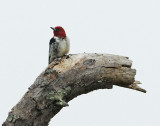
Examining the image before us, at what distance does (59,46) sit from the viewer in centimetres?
477

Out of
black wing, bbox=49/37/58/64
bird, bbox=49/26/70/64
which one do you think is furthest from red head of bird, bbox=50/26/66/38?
black wing, bbox=49/37/58/64

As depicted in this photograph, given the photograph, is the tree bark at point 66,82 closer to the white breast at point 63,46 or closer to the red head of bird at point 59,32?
the white breast at point 63,46

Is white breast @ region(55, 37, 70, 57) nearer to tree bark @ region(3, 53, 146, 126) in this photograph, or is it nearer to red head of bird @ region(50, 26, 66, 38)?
red head of bird @ region(50, 26, 66, 38)

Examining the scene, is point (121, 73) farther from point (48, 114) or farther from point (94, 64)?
point (48, 114)

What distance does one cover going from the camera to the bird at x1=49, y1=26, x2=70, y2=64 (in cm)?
476

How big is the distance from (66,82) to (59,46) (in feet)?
2.84

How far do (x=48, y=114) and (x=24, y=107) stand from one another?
344mm

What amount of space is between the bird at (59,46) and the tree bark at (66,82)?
1.73 ft

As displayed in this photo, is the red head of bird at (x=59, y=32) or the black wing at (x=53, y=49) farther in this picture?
the red head of bird at (x=59, y=32)

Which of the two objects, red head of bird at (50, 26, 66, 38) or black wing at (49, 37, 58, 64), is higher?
red head of bird at (50, 26, 66, 38)

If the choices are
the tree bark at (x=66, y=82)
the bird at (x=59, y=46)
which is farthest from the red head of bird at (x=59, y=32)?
the tree bark at (x=66, y=82)

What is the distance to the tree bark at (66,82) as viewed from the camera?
3998 millimetres

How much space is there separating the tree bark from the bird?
0.53 metres

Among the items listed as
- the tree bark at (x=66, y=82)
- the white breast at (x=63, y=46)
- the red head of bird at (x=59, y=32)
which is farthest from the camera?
the red head of bird at (x=59, y=32)
